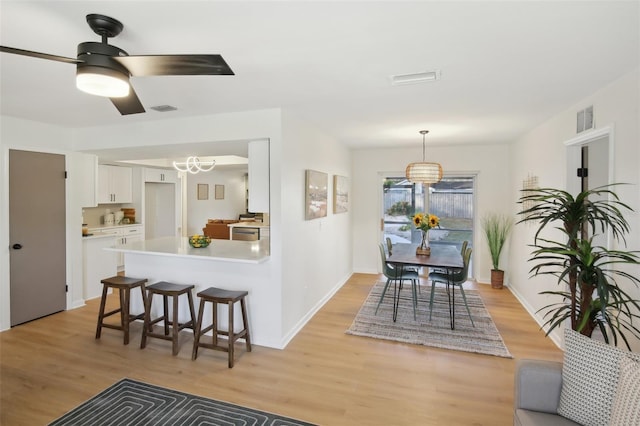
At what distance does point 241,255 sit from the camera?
132 inches

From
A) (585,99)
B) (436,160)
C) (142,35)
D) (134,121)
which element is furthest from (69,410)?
(436,160)

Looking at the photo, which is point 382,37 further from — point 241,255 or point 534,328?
point 534,328

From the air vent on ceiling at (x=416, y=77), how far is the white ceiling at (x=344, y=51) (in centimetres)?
8

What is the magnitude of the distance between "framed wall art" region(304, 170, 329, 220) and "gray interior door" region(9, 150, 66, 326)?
319 centimetres

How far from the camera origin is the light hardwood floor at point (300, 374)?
2385 millimetres

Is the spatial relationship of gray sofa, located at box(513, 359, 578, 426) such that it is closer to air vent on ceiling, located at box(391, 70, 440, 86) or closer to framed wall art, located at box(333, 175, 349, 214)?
air vent on ceiling, located at box(391, 70, 440, 86)

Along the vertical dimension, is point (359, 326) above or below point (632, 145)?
below

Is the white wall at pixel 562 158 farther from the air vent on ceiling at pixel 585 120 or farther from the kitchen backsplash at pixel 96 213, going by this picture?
the kitchen backsplash at pixel 96 213

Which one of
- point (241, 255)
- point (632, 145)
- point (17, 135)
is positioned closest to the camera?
point (632, 145)

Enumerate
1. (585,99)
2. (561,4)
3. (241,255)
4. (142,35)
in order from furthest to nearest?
1. (241,255)
2. (585,99)
3. (142,35)
4. (561,4)

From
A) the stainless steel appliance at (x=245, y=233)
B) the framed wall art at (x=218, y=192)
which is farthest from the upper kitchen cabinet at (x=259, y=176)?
the framed wall art at (x=218, y=192)

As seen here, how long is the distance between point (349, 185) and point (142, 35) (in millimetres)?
4749

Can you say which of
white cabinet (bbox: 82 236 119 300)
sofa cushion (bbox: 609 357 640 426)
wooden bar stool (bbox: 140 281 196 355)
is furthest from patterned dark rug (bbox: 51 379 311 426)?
white cabinet (bbox: 82 236 119 300)

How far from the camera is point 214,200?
29.8 feet
